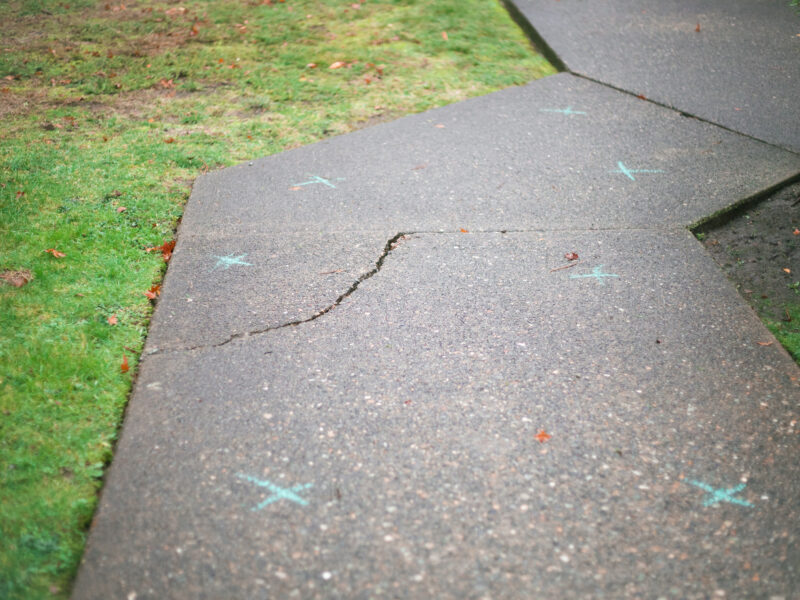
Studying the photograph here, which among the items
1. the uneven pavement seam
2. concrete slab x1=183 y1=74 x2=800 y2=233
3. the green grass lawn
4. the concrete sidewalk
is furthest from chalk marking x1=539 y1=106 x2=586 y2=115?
the uneven pavement seam

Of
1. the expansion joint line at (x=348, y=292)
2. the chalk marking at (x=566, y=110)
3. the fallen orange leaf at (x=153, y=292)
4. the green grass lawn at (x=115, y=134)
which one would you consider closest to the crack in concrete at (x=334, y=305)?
the expansion joint line at (x=348, y=292)

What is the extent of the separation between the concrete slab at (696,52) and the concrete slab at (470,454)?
279 cm

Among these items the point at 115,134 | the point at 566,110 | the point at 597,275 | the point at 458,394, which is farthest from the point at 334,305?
the point at 566,110

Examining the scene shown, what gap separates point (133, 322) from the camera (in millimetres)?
3135

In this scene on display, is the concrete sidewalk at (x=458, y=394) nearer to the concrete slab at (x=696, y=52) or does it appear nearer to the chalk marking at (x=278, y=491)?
the chalk marking at (x=278, y=491)

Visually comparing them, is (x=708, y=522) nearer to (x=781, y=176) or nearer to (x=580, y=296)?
(x=580, y=296)

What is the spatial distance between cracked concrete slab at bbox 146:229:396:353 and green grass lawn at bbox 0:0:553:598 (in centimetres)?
16

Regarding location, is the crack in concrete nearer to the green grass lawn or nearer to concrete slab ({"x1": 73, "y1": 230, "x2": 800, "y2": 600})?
concrete slab ({"x1": 73, "y1": 230, "x2": 800, "y2": 600})

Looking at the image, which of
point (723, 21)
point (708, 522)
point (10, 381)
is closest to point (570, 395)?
point (708, 522)

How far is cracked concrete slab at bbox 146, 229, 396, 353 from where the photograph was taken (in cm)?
310

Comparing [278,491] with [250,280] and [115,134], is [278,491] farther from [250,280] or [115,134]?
[115,134]

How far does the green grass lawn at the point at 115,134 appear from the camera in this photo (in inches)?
95.0

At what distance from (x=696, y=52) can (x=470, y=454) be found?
5889 mm

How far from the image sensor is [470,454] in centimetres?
244
